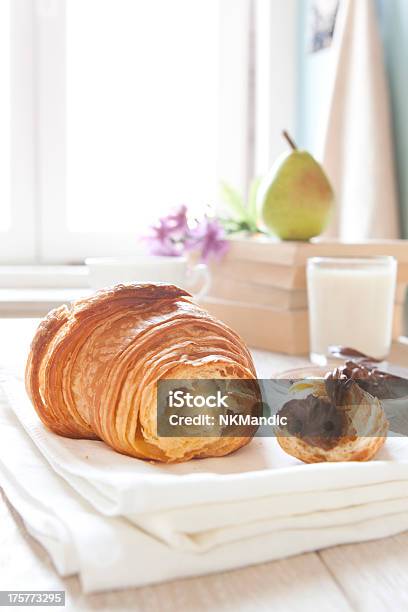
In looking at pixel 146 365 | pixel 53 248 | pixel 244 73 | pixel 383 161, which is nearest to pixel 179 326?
pixel 146 365

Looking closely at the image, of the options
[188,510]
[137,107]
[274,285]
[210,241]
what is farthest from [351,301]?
[137,107]

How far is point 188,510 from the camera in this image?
417 mm

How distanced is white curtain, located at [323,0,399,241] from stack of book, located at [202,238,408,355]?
30cm

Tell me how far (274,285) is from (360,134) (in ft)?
1.75

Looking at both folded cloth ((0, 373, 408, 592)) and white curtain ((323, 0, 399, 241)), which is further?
white curtain ((323, 0, 399, 241))

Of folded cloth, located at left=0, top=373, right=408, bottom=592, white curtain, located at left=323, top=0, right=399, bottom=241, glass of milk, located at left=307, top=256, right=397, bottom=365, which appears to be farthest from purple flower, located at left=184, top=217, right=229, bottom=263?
folded cloth, located at left=0, top=373, right=408, bottom=592

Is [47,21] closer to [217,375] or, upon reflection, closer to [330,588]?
[217,375]

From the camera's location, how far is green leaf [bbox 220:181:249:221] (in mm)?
1507

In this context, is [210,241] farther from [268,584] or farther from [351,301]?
[268,584]

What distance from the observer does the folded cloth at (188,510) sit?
15.6 inches

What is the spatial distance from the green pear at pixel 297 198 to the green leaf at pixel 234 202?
0.31 meters

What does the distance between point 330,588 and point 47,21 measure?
172 centimetres

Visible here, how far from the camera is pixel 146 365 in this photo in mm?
524
